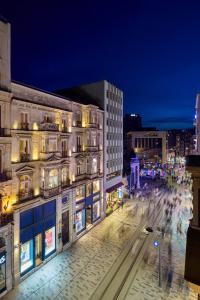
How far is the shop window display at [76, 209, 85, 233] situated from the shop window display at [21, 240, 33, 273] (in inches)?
344

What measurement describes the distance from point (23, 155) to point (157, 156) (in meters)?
84.6

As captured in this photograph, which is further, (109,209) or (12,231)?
(109,209)

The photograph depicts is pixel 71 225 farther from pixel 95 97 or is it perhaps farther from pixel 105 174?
pixel 95 97

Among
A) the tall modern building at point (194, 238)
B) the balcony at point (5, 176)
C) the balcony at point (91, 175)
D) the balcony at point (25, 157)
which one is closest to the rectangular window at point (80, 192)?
the balcony at point (91, 175)

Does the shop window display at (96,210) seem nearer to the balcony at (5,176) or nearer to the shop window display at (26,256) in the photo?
the shop window display at (26,256)

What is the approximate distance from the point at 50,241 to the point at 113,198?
19790mm

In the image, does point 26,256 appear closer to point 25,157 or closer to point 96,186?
point 25,157

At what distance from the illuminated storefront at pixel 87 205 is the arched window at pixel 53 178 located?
5.87m

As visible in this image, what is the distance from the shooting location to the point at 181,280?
19.9m

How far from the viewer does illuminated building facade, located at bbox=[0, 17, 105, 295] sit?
18750 mm

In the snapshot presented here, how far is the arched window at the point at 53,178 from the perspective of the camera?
77.9 ft

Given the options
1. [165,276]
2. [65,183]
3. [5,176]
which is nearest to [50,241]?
[65,183]

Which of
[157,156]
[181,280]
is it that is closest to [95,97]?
[181,280]

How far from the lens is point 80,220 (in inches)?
1188
